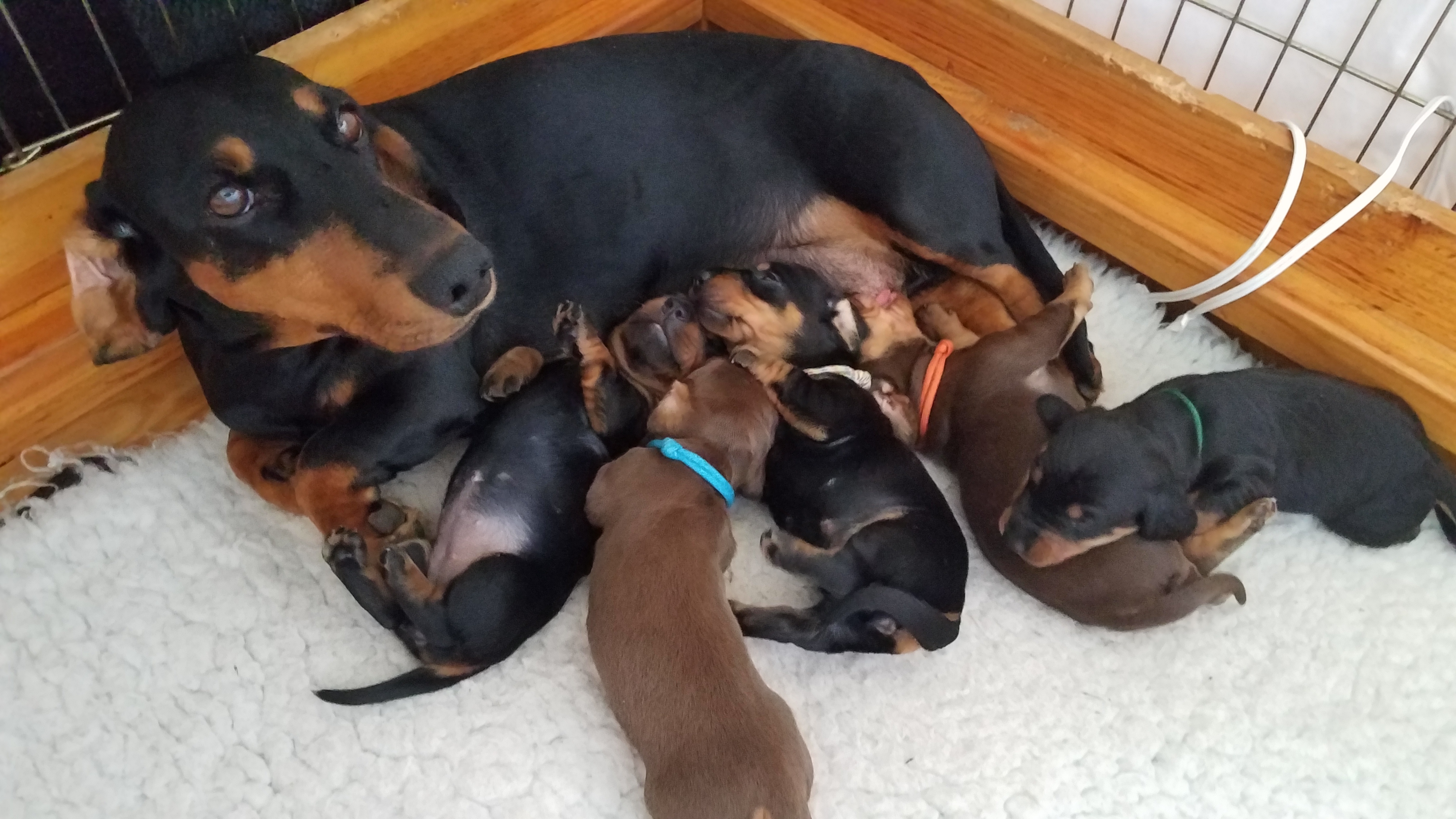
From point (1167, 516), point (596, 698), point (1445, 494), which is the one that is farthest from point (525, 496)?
point (1445, 494)

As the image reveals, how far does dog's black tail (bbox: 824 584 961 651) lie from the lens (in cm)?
173

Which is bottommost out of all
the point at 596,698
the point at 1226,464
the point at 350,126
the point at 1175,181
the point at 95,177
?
the point at 596,698

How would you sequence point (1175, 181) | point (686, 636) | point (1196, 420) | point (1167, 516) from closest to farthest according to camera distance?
point (686, 636)
point (1167, 516)
point (1196, 420)
point (1175, 181)

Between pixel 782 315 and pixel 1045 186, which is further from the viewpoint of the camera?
pixel 1045 186

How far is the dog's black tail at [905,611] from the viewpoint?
173 centimetres

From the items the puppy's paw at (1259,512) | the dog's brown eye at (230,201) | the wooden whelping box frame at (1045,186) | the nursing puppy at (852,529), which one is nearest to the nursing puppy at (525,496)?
the nursing puppy at (852,529)

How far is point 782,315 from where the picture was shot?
206 cm

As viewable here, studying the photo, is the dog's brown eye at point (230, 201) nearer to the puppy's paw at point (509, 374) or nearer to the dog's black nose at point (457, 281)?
the dog's black nose at point (457, 281)

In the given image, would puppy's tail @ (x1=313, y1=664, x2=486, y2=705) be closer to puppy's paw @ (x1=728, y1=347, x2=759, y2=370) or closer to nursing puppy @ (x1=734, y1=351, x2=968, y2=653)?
nursing puppy @ (x1=734, y1=351, x2=968, y2=653)

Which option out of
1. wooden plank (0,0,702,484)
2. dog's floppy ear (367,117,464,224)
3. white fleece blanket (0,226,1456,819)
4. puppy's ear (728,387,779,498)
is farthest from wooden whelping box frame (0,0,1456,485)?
puppy's ear (728,387,779,498)

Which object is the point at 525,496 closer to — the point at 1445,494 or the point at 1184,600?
the point at 1184,600

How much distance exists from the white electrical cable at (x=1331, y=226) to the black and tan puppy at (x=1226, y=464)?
225mm

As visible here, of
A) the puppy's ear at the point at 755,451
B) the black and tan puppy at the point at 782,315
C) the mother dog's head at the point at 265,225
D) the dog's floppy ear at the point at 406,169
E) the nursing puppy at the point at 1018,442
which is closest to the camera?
the mother dog's head at the point at 265,225

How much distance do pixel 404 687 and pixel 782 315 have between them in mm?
955
